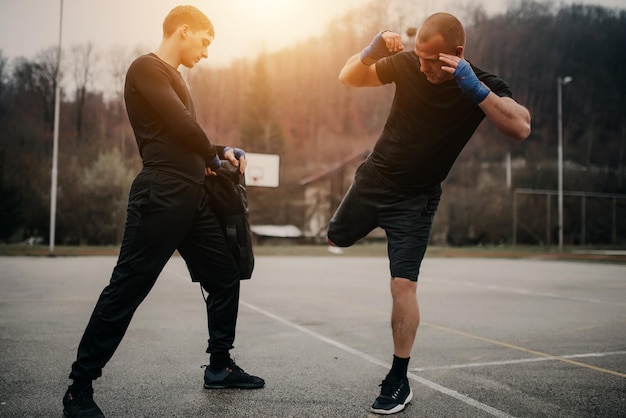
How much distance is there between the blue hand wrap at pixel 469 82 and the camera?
2.78 m

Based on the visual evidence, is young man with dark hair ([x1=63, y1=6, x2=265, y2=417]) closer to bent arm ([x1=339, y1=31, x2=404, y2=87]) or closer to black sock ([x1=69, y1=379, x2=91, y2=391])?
black sock ([x1=69, y1=379, x2=91, y2=391])

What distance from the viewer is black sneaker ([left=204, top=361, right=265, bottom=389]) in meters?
3.55

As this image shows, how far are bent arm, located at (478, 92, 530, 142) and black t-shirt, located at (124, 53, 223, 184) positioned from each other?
1.47 m

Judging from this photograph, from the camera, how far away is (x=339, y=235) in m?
3.72

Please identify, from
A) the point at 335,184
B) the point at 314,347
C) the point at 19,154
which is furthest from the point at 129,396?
the point at 335,184

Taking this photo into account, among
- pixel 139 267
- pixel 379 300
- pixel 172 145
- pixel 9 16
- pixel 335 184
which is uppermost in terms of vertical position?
pixel 9 16

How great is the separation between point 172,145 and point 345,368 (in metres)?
1.99

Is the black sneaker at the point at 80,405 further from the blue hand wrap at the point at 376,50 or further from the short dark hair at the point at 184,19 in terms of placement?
the blue hand wrap at the point at 376,50

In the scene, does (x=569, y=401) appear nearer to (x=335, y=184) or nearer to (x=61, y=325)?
(x=61, y=325)

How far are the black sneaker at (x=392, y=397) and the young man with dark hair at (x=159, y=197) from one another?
3.82 feet

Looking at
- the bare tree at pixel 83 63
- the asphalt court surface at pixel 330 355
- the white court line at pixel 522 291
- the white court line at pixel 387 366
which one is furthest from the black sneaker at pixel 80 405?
the bare tree at pixel 83 63

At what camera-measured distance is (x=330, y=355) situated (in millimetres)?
4617

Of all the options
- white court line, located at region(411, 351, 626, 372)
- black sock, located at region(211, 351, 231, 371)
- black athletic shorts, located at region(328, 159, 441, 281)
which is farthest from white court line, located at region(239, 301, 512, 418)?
black sock, located at region(211, 351, 231, 371)

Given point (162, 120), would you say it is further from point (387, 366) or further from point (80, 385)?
point (387, 366)
